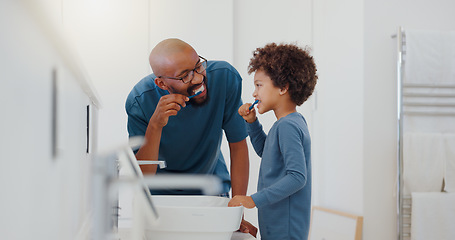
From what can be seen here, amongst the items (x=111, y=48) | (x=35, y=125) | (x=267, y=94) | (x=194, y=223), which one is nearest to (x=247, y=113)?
(x=267, y=94)

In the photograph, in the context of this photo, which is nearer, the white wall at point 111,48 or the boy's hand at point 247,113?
the boy's hand at point 247,113

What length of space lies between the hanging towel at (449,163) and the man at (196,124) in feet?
4.40

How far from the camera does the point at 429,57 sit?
2.49m

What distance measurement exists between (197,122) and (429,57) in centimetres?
148

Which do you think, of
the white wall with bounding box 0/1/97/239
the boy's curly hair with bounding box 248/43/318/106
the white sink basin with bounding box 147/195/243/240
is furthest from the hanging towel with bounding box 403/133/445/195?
the white wall with bounding box 0/1/97/239

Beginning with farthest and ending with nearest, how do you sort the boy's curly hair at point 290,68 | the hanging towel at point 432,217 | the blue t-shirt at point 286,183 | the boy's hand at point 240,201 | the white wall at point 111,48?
1. the white wall at point 111,48
2. the hanging towel at point 432,217
3. the boy's curly hair at point 290,68
4. the blue t-shirt at point 286,183
5. the boy's hand at point 240,201

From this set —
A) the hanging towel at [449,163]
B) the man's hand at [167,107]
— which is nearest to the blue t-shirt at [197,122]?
the man's hand at [167,107]

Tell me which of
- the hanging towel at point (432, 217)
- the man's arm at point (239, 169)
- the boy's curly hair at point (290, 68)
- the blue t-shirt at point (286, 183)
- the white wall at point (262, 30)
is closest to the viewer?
the blue t-shirt at point (286, 183)

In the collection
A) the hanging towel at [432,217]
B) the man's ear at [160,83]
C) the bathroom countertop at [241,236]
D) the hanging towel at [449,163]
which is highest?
the man's ear at [160,83]

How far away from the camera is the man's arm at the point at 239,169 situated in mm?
1643

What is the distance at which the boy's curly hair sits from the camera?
1488 millimetres

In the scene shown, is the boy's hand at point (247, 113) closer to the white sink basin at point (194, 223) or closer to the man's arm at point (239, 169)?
the man's arm at point (239, 169)

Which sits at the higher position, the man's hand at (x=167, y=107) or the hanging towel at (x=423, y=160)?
the man's hand at (x=167, y=107)

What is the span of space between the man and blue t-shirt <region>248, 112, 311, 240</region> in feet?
0.89
